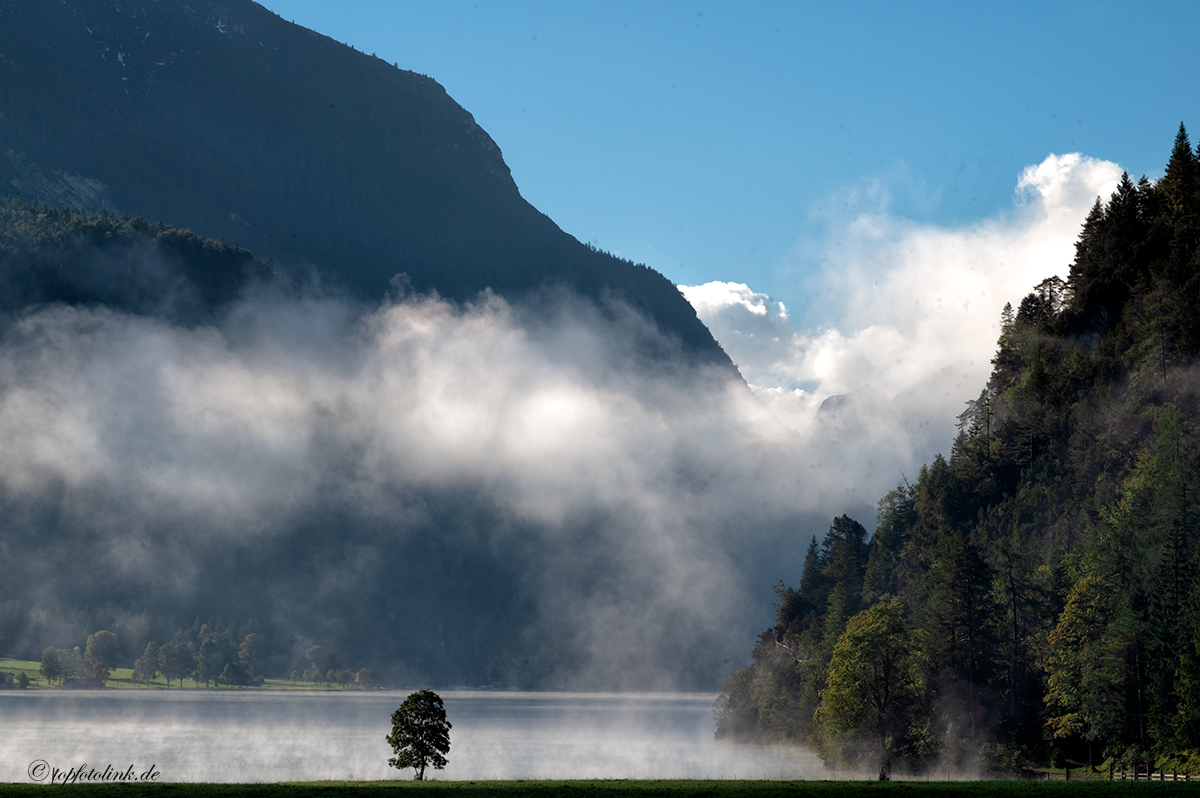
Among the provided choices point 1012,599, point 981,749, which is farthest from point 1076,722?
point 1012,599

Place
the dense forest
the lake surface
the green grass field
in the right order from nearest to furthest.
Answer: the green grass field < the dense forest < the lake surface

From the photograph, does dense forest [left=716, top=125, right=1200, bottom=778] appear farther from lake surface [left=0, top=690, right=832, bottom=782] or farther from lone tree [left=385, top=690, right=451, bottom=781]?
lone tree [left=385, top=690, right=451, bottom=781]

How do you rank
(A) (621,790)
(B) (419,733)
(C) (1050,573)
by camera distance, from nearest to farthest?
(A) (621,790)
(B) (419,733)
(C) (1050,573)

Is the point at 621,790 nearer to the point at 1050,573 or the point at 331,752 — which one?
the point at 1050,573

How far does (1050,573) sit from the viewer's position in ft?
328

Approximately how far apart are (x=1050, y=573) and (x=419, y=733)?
68.6 m

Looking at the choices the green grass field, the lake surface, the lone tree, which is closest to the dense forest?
the lake surface

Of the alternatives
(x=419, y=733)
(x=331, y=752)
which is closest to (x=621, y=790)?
(x=419, y=733)

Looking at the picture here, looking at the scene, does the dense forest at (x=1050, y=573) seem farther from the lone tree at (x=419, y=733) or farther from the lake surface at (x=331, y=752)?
the lone tree at (x=419, y=733)

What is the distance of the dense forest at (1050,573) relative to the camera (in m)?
80.8

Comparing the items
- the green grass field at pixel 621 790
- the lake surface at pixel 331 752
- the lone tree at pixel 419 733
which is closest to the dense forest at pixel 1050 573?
the lake surface at pixel 331 752

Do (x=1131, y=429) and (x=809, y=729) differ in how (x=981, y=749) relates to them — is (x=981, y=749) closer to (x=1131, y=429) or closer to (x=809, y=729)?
(x=809, y=729)

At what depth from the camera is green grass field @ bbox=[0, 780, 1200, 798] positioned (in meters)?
46.7

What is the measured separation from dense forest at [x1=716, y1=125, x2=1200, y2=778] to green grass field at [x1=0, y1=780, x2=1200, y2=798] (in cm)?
2759
